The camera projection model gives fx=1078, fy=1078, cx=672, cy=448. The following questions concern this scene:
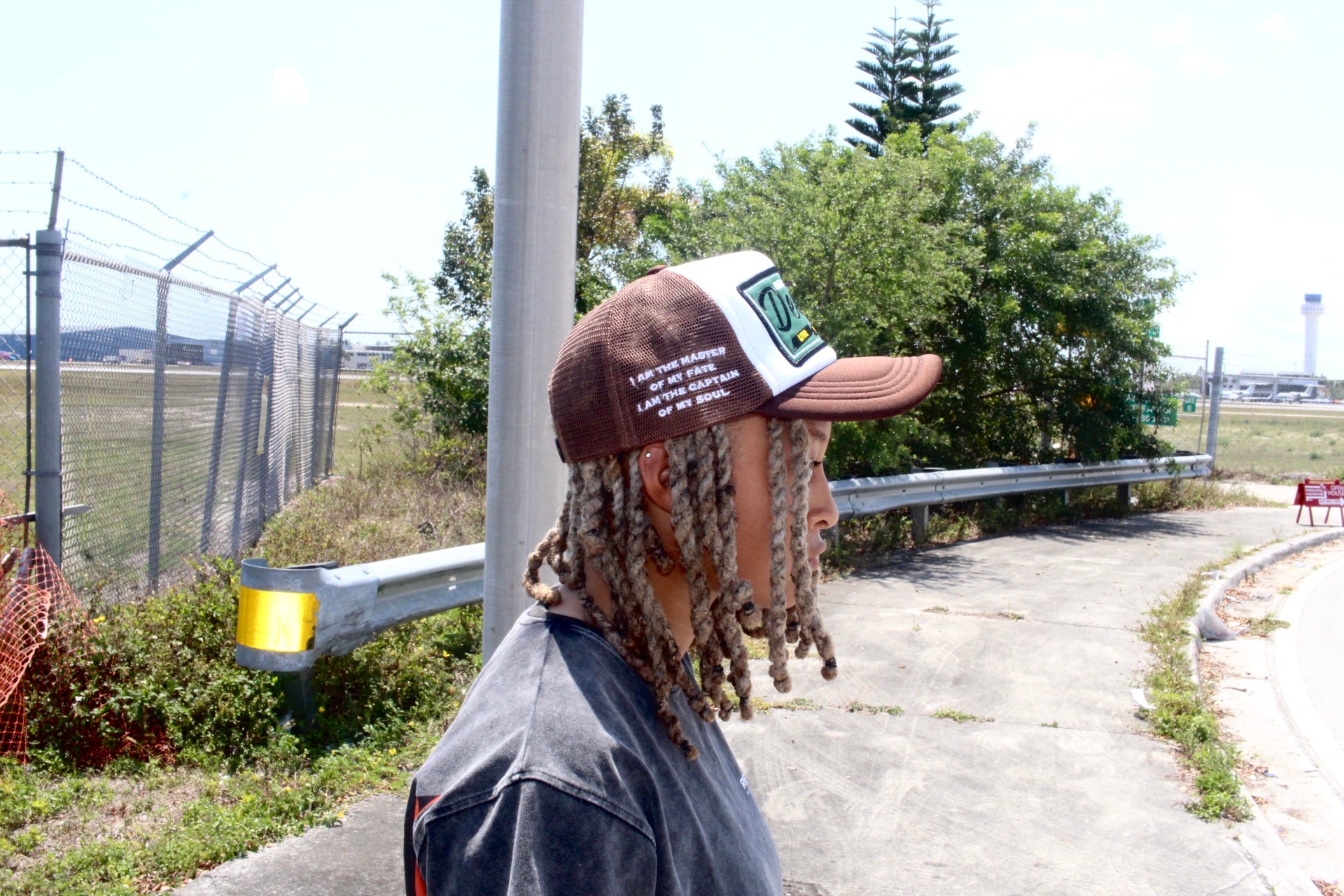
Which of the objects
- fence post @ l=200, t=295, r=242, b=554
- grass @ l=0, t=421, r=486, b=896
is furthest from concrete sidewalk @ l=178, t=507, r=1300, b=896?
fence post @ l=200, t=295, r=242, b=554

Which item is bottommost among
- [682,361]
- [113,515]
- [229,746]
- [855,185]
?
[229,746]

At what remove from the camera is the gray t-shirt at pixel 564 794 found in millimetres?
1165

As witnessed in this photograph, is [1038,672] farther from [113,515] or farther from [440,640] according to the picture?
[113,515]

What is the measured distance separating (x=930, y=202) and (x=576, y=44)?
8.12m

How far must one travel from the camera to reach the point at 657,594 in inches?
61.2

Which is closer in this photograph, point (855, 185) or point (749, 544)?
point (749, 544)

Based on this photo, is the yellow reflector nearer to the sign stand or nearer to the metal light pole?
the metal light pole

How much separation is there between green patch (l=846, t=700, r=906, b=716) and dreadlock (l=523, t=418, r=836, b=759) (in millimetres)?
4251

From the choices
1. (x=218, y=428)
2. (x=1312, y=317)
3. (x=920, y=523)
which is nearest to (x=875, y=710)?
(x=218, y=428)

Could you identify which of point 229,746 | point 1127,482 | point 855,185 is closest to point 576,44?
point 229,746

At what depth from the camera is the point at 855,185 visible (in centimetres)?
1004

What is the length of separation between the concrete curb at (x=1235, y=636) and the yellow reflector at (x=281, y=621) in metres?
3.93

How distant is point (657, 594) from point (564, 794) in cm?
42

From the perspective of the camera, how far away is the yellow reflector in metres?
4.63
